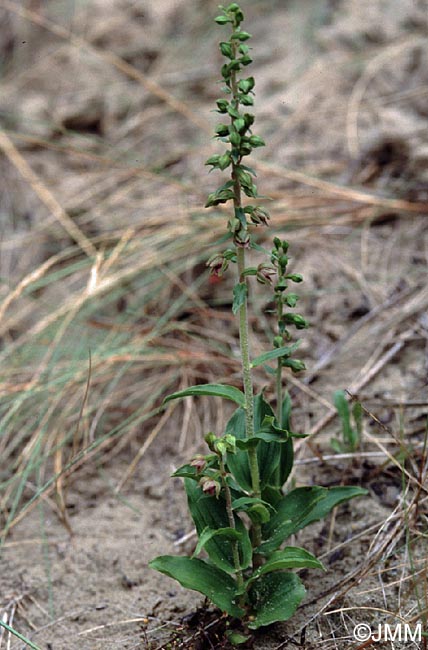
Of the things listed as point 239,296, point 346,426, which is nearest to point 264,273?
point 239,296

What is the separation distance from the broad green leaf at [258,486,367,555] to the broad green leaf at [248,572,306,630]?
76 mm

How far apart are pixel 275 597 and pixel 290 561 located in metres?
0.15

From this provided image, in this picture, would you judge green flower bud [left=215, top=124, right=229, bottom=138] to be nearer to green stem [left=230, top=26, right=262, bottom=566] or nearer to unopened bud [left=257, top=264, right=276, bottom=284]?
green stem [left=230, top=26, right=262, bottom=566]

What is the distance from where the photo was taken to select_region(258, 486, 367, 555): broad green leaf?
1777 mm

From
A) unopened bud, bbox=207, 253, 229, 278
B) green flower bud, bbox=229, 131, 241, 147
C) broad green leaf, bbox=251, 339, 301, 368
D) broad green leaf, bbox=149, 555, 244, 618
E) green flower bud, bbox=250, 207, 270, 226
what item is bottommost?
broad green leaf, bbox=149, 555, 244, 618

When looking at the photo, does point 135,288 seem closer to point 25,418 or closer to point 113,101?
point 25,418

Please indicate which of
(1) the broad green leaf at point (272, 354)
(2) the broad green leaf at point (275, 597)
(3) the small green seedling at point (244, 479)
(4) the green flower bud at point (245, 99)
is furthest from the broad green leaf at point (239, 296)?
(2) the broad green leaf at point (275, 597)

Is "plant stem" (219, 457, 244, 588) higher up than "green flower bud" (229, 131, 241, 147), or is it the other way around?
"green flower bud" (229, 131, 241, 147)

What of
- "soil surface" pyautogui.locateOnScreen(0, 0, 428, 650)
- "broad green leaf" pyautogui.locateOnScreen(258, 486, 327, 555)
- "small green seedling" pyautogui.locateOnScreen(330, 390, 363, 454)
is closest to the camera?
"broad green leaf" pyautogui.locateOnScreen(258, 486, 327, 555)

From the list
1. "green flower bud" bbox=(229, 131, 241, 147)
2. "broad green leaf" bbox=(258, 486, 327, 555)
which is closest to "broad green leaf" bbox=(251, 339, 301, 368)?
"broad green leaf" bbox=(258, 486, 327, 555)

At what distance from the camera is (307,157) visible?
12.0 ft

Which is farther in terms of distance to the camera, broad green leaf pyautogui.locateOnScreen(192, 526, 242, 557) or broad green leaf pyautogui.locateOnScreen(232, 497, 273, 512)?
broad green leaf pyautogui.locateOnScreen(232, 497, 273, 512)

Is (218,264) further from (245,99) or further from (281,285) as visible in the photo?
(245,99)

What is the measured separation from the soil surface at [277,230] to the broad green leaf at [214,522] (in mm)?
191
